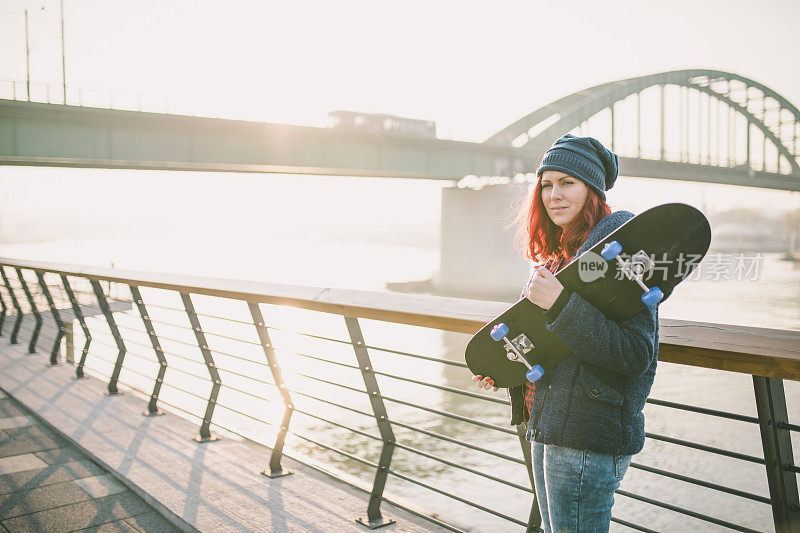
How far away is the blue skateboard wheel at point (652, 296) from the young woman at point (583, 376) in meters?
0.09

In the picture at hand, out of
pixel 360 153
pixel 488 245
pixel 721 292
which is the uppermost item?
pixel 360 153

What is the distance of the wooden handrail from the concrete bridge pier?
36.4 metres

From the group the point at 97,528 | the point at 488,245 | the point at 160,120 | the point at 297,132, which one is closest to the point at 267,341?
the point at 97,528

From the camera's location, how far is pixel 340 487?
342 centimetres

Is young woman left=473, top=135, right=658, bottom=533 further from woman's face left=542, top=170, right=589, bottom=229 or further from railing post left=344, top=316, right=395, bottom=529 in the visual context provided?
railing post left=344, top=316, right=395, bottom=529

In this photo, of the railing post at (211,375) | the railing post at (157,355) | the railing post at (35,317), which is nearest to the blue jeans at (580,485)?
the railing post at (211,375)

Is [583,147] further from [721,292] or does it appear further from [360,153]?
[721,292]

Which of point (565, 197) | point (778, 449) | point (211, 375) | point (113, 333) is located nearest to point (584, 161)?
point (565, 197)

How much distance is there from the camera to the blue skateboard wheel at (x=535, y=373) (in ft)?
5.06

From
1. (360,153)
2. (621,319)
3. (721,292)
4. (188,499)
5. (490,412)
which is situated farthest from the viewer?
(721,292)

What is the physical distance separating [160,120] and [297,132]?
6.14 metres

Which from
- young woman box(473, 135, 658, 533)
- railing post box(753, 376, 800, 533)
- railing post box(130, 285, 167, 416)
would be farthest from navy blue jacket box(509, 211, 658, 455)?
railing post box(130, 285, 167, 416)

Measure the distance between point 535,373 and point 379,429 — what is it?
1.62 meters

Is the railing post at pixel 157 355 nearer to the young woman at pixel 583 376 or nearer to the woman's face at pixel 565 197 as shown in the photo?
the young woman at pixel 583 376
